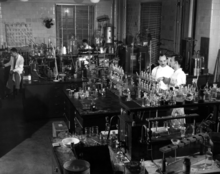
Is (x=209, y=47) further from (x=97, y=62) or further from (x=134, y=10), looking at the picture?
(x=134, y=10)

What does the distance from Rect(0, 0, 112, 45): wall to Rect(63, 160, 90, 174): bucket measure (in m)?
10.9

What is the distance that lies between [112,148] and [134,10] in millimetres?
10236

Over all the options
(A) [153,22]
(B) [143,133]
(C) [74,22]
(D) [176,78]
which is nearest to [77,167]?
(B) [143,133]

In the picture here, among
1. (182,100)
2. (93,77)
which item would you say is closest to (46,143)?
(93,77)

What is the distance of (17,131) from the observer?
8117 millimetres

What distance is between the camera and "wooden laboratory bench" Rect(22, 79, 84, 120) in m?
8.57

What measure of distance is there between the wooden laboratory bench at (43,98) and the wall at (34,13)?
573 centimetres

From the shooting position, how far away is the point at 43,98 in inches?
341

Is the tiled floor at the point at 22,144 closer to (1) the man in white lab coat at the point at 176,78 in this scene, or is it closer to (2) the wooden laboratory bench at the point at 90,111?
(2) the wooden laboratory bench at the point at 90,111

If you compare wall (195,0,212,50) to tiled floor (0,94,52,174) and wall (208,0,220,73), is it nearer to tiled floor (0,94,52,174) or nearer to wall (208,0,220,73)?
wall (208,0,220,73)

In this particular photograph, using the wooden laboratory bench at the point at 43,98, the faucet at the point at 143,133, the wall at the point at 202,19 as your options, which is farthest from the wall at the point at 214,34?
the faucet at the point at 143,133

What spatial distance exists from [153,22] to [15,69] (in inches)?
200

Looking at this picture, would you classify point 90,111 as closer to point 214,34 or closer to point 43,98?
point 43,98

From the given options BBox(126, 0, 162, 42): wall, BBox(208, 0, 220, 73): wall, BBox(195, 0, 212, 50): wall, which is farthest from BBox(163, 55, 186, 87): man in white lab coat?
BBox(126, 0, 162, 42): wall
